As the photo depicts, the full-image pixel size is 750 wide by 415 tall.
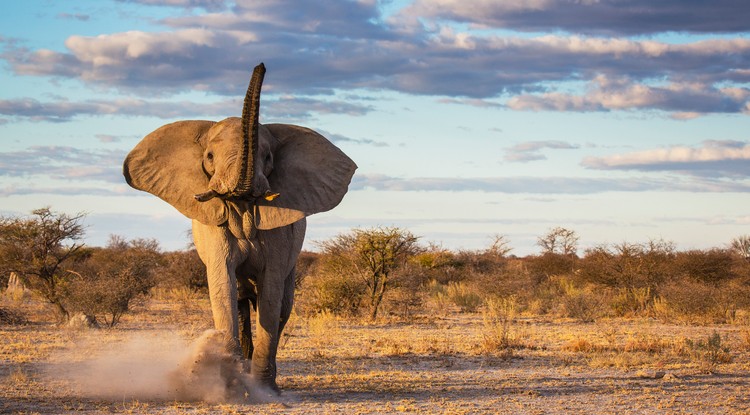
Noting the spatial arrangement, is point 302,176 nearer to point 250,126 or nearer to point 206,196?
point 206,196

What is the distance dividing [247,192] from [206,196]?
41 cm

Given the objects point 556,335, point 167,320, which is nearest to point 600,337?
point 556,335

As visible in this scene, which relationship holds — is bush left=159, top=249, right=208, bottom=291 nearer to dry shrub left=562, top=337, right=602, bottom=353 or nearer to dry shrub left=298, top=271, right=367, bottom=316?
dry shrub left=298, top=271, right=367, bottom=316

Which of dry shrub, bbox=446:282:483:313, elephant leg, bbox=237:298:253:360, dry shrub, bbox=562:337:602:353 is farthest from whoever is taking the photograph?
dry shrub, bbox=446:282:483:313

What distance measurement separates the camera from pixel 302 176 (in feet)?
32.6

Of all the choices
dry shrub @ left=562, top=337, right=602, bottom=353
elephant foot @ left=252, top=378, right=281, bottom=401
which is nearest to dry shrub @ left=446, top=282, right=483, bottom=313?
dry shrub @ left=562, top=337, right=602, bottom=353

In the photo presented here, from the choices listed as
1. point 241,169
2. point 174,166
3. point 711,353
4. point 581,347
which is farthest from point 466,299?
point 241,169

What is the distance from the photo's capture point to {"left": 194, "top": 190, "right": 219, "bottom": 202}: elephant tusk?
353 inches

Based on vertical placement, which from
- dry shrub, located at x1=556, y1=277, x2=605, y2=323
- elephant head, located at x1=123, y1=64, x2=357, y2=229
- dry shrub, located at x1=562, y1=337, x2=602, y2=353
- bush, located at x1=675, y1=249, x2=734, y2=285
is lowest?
dry shrub, located at x1=562, y1=337, x2=602, y2=353

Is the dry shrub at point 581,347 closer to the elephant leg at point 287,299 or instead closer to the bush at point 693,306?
the elephant leg at point 287,299

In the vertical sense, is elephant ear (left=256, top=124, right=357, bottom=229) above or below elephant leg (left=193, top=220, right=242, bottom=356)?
above

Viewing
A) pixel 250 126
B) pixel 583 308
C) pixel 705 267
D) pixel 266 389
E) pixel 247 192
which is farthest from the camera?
pixel 705 267

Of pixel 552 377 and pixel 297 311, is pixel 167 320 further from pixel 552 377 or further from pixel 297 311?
pixel 552 377

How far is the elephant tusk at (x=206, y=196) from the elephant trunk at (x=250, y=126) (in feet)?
1.19
